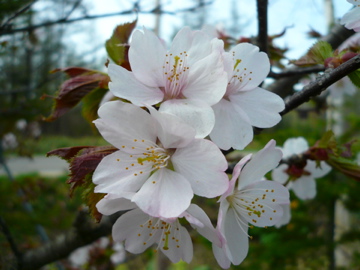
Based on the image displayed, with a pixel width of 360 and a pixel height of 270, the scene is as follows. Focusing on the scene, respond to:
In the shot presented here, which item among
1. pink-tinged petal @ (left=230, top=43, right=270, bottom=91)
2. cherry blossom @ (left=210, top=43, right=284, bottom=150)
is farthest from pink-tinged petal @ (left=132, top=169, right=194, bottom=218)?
pink-tinged petal @ (left=230, top=43, right=270, bottom=91)

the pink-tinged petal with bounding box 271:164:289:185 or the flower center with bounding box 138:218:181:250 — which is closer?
the flower center with bounding box 138:218:181:250

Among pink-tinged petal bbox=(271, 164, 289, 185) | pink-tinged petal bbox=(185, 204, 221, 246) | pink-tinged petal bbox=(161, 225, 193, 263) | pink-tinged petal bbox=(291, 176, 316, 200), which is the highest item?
pink-tinged petal bbox=(185, 204, 221, 246)

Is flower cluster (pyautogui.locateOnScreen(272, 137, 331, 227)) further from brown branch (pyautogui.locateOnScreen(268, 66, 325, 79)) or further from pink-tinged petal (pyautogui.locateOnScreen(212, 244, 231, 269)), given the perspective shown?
pink-tinged petal (pyautogui.locateOnScreen(212, 244, 231, 269))

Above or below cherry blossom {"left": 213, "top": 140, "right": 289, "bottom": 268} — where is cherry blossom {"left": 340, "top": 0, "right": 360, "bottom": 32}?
above

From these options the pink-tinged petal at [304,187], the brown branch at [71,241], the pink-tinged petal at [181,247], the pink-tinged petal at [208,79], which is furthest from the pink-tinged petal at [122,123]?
the pink-tinged petal at [304,187]

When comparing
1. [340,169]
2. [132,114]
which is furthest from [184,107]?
[340,169]

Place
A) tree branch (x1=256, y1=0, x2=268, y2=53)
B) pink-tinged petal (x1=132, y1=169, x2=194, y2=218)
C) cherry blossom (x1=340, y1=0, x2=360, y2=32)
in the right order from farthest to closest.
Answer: tree branch (x1=256, y1=0, x2=268, y2=53), cherry blossom (x1=340, y1=0, x2=360, y2=32), pink-tinged petal (x1=132, y1=169, x2=194, y2=218)

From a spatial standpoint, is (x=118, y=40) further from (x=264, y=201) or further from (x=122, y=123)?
(x=264, y=201)
